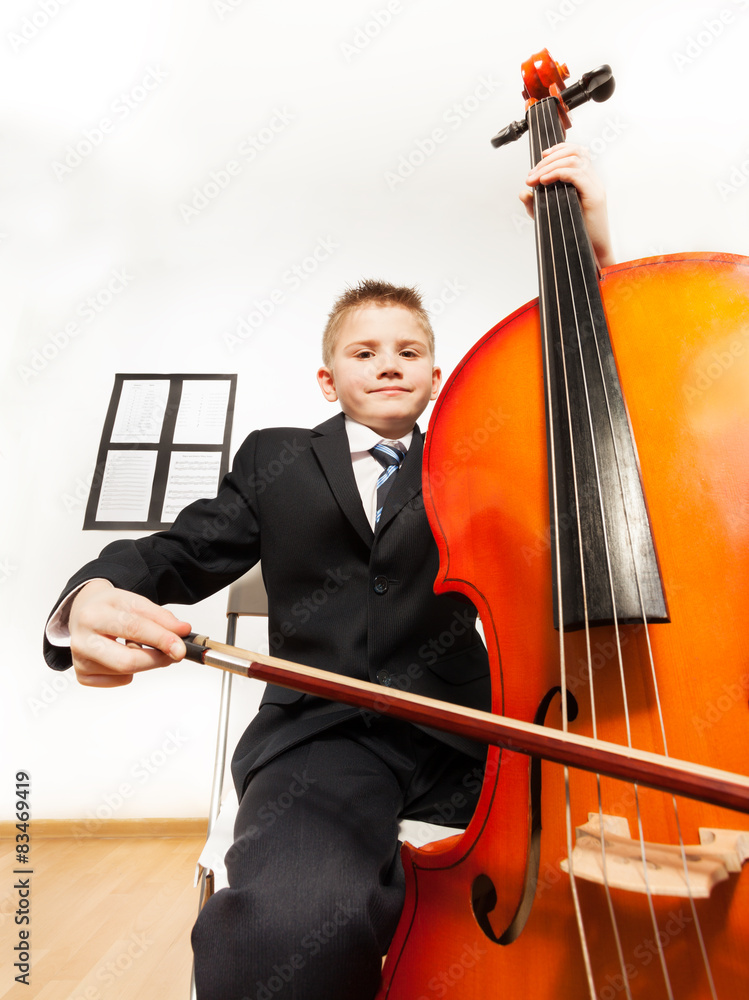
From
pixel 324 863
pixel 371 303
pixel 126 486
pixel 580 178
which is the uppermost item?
pixel 580 178

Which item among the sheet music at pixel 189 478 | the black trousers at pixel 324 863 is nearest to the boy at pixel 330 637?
the black trousers at pixel 324 863

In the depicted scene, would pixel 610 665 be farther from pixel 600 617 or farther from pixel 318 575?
pixel 318 575

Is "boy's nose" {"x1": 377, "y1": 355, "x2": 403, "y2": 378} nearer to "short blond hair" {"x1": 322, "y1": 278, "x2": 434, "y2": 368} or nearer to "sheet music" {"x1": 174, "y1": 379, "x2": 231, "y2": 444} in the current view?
"short blond hair" {"x1": 322, "y1": 278, "x2": 434, "y2": 368}

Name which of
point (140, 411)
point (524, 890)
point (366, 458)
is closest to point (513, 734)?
point (524, 890)

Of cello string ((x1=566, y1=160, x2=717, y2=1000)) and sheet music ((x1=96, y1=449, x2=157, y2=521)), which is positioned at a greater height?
sheet music ((x1=96, y1=449, x2=157, y2=521))

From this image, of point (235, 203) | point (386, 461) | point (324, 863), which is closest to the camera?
→ point (324, 863)

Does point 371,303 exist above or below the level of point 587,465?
above

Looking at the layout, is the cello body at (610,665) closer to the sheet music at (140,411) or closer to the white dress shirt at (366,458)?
the white dress shirt at (366,458)

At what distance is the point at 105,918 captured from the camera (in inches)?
42.5

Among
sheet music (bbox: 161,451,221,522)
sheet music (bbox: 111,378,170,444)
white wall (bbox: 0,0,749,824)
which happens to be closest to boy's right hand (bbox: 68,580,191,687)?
white wall (bbox: 0,0,749,824)

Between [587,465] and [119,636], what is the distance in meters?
0.42

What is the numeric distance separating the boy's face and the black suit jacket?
58 mm

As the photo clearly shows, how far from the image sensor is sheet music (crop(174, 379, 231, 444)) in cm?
172

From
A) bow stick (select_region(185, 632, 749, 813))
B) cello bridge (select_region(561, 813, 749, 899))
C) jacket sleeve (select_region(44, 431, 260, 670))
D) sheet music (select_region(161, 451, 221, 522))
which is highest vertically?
sheet music (select_region(161, 451, 221, 522))
